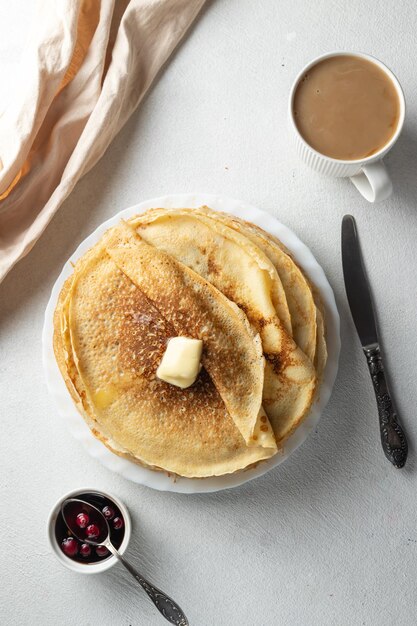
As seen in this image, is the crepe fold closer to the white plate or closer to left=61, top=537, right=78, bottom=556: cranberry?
the white plate

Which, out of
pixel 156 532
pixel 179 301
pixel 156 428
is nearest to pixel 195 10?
pixel 179 301

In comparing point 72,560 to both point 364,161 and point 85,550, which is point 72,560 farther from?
point 364,161

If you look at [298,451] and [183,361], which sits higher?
[183,361]

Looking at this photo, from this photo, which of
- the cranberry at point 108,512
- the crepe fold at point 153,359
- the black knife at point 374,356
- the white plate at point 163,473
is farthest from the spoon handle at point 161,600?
the black knife at point 374,356

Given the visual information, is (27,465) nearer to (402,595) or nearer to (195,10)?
(402,595)

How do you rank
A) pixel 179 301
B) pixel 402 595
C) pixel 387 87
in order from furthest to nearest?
pixel 402 595
pixel 387 87
pixel 179 301

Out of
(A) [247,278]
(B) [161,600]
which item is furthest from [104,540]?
(A) [247,278]
